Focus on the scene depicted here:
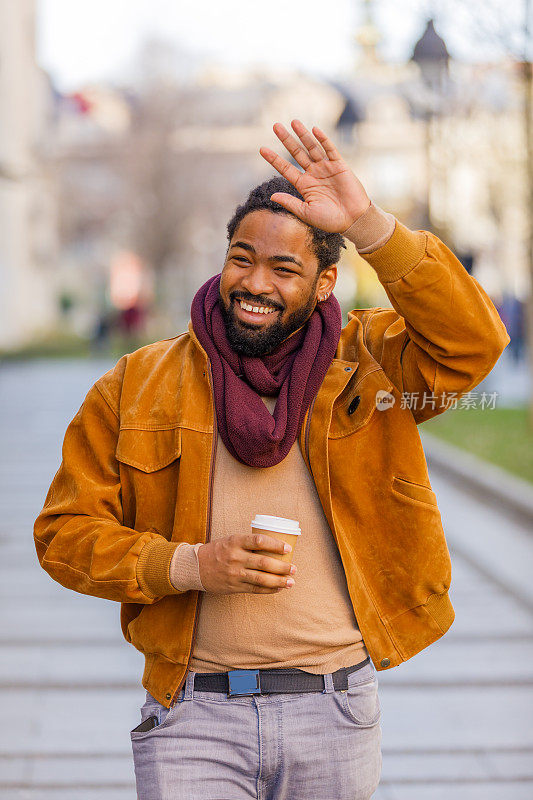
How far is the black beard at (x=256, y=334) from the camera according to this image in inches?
93.8

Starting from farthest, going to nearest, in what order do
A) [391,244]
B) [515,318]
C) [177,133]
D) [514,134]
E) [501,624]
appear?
[177,133] < [515,318] < [514,134] < [501,624] < [391,244]

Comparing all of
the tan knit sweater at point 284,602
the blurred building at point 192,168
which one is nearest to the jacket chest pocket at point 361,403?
the tan knit sweater at point 284,602

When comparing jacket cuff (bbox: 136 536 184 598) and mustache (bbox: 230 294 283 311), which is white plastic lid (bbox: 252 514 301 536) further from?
mustache (bbox: 230 294 283 311)

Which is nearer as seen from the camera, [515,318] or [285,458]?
[285,458]

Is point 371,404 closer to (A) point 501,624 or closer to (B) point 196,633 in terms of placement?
(B) point 196,633

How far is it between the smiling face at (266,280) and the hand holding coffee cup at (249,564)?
1.52 ft

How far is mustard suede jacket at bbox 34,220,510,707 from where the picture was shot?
2.31 m

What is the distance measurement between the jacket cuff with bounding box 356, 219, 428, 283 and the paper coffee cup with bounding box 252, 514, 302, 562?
551 mm

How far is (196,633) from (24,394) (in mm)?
17125

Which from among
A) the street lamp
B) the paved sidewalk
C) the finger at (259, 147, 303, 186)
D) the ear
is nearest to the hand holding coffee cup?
the ear

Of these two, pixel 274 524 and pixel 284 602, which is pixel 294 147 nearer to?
pixel 274 524

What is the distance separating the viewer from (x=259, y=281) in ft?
7.70

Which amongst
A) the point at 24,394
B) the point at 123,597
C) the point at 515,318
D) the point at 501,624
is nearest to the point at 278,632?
the point at 123,597

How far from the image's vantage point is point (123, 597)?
229 centimetres
